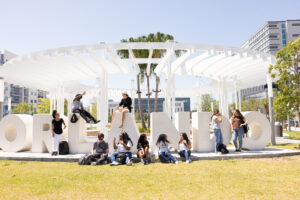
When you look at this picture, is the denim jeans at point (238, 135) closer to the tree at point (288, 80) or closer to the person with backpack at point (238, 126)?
the person with backpack at point (238, 126)

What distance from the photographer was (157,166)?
6180mm

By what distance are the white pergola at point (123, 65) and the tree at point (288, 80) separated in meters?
1.33

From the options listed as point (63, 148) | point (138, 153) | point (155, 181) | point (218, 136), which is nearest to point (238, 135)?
point (218, 136)

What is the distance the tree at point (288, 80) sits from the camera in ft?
30.4

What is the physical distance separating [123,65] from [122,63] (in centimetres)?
36

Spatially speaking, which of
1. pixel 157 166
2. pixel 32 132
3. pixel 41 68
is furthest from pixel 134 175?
pixel 41 68

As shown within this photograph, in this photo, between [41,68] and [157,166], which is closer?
[157,166]

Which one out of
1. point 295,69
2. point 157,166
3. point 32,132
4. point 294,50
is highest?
point 294,50

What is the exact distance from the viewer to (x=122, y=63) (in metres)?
12.3

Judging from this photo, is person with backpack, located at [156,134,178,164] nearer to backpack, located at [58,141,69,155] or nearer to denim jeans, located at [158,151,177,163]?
denim jeans, located at [158,151,177,163]

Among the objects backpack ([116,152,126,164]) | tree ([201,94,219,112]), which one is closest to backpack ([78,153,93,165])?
backpack ([116,152,126,164])

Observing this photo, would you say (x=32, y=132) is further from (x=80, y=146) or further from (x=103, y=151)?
(x=103, y=151)

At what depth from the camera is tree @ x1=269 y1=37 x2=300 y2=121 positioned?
9.27 m

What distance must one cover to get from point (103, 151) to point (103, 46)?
4882 millimetres
